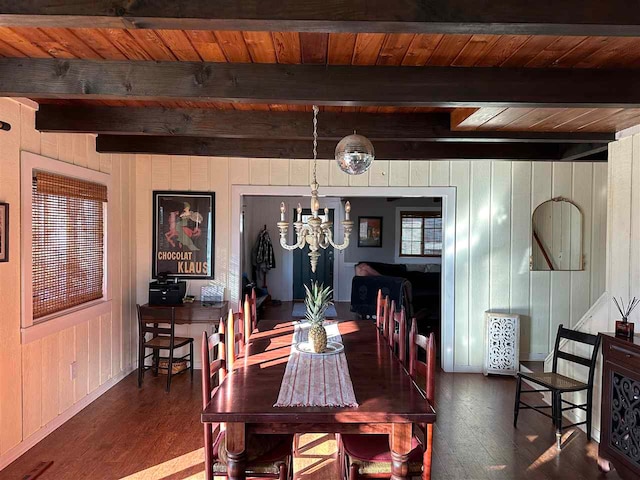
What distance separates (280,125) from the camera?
3500 mm

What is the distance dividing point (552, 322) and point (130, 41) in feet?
16.9

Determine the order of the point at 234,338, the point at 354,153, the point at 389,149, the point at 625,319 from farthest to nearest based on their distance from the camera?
the point at 389,149, the point at 625,319, the point at 234,338, the point at 354,153

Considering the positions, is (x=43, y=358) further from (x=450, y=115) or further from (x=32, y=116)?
(x=450, y=115)

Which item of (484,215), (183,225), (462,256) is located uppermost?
(484,215)

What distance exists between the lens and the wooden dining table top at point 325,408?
6.48 feet

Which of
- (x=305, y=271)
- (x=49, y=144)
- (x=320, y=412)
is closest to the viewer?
(x=320, y=412)

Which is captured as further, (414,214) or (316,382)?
(414,214)

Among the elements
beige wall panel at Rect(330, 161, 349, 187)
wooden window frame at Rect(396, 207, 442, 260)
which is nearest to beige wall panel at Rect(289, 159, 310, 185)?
beige wall panel at Rect(330, 161, 349, 187)

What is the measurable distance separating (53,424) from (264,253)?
20.3 ft

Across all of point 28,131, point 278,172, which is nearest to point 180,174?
point 278,172

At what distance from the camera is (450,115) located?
3.45m

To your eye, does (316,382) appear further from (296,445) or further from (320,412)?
(296,445)

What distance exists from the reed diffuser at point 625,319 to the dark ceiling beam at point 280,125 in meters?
1.27

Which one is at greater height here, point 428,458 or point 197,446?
point 428,458
